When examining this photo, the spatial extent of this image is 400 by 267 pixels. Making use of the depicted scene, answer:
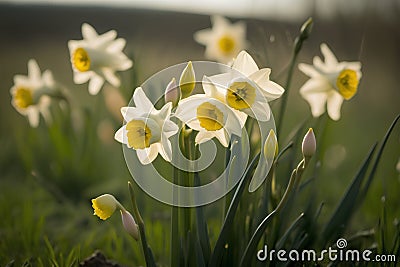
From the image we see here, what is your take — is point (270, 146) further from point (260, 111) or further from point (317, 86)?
point (317, 86)

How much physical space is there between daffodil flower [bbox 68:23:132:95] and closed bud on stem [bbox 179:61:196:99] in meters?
0.43

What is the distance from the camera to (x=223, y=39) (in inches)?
75.2

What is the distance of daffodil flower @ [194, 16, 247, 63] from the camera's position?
1.91 m

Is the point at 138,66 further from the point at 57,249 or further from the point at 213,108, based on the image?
the point at 213,108

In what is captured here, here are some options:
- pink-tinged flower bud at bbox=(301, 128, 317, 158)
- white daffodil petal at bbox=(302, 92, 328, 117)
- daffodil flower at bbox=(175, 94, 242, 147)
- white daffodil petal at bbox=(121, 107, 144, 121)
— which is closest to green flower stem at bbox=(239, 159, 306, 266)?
pink-tinged flower bud at bbox=(301, 128, 317, 158)

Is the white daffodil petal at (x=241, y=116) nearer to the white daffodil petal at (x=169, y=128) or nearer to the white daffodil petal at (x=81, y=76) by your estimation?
the white daffodil petal at (x=169, y=128)

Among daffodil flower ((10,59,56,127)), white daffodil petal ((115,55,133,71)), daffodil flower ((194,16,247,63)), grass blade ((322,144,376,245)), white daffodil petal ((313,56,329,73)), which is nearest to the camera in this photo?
grass blade ((322,144,376,245))

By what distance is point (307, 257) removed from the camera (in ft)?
3.73

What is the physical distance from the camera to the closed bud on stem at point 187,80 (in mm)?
920

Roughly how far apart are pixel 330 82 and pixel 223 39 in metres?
0.71

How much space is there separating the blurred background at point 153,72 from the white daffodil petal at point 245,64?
1.31 ft

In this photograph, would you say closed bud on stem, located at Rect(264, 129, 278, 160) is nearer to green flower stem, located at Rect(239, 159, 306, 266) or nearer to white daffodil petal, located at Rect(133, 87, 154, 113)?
green flower stem, located at Rect(239, 159, 306, 266)

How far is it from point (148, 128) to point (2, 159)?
4.84 ft

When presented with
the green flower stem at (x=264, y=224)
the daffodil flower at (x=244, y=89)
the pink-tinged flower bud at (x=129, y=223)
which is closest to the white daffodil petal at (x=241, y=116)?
Result: the daffodil flower at (x=244, y=89)
